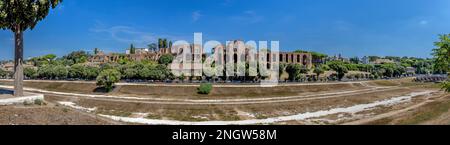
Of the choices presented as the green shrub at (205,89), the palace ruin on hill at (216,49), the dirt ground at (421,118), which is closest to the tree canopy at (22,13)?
the dirt ground at (421,118)

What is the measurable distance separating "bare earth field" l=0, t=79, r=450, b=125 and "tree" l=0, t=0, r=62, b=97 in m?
5.46

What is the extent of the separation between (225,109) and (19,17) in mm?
32044

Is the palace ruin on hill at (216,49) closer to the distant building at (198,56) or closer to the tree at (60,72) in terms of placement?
the distant building at (198,56)

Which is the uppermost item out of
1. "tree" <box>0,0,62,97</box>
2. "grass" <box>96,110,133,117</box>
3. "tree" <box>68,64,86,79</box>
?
"tree" <box>0,0,62,97</box>

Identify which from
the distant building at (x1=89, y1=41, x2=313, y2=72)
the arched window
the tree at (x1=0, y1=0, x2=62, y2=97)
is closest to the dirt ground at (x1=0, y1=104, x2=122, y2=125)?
the tree at (x1=0, y1=0, x2=62, y2=97)

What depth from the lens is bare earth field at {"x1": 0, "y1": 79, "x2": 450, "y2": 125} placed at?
25.5 m

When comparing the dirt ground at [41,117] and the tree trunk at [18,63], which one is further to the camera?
the tree trunk at [18,63]

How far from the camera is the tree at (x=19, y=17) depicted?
2747 centimetres

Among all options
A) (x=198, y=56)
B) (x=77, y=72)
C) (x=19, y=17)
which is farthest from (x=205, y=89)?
(x=198, y=56)

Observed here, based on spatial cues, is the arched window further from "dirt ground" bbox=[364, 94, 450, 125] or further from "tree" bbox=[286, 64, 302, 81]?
"dirt ground" bbox=[364, 94, 450, 125]

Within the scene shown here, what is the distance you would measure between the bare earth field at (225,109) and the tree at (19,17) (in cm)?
546
